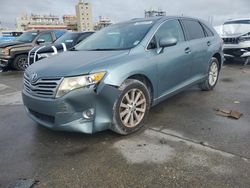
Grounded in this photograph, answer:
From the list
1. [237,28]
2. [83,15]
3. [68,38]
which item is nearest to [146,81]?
[68,38]

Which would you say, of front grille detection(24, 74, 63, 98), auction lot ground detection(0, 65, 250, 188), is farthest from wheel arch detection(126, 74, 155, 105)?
front grille detection(24, 74, 63, 98)

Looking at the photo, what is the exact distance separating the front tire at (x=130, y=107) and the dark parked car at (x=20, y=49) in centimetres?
738

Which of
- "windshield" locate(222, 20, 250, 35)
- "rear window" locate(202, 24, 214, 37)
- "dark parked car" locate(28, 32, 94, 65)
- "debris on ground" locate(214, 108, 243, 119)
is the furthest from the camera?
"windshield" locate(222, 20, 250, 35)

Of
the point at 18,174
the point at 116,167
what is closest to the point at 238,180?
the point at 116,167

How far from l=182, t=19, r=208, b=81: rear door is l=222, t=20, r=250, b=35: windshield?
5017 millimetres

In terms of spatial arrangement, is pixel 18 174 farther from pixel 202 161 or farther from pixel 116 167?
pixel 202 161

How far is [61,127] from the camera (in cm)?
312

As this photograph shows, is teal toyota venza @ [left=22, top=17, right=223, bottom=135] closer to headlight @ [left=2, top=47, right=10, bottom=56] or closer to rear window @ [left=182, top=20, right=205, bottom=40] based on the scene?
rear window @ [left=182, top=20, right=205, bottom=40]

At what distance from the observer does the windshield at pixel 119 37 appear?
12.7 ft

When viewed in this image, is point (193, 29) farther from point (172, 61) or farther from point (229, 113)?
point (229, 113)

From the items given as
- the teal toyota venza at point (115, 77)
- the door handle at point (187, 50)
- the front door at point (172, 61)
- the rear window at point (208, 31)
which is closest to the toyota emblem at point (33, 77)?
the teal toyota venza at point (115, 77)

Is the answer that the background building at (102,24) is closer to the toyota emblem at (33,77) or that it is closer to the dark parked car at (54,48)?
the dark parked car at (54,48)

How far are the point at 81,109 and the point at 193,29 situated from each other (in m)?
3.12

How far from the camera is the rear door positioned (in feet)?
15.5
